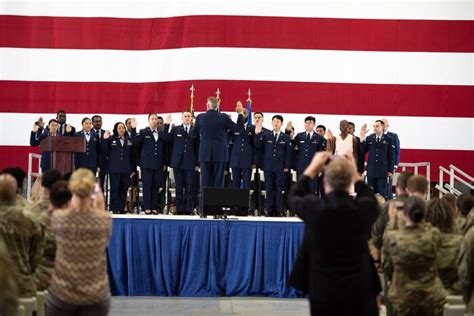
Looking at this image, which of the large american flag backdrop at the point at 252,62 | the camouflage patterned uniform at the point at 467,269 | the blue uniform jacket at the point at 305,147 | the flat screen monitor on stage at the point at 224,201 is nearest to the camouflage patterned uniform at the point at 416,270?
the camouflage patterned uniform at the point at 467,269

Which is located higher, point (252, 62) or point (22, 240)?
point (252, 62)

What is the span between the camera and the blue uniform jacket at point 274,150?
14.1 m

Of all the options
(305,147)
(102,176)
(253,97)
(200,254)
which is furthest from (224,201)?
(253,97)

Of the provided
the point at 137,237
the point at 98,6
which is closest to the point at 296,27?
the point at 98,6

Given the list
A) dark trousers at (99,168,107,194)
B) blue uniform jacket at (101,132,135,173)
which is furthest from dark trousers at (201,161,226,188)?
dark trousers at (99,168,107,194)

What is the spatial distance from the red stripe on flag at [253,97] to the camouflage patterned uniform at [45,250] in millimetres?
10573

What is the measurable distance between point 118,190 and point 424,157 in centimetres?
568

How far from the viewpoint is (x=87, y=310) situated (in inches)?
198

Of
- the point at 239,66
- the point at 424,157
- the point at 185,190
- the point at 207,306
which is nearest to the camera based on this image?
the point at 207,306

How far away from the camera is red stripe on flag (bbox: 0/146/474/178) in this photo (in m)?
16.5

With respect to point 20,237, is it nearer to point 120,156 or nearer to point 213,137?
point 213,137

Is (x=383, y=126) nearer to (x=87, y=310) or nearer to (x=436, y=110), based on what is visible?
(x=436, y=110)

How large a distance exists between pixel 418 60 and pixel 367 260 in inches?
489

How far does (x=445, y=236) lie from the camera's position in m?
6.13
